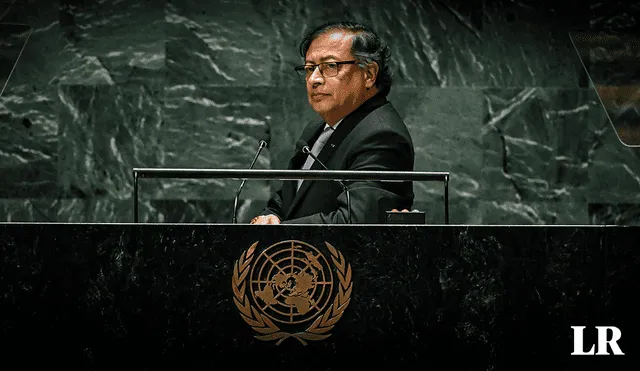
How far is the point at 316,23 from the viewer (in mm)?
5281

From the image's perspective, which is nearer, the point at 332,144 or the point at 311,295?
the point at 311,295

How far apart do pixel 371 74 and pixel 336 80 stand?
204 millimetres

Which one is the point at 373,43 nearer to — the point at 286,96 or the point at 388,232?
the point at 286,96

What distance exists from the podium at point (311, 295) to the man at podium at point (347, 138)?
0.53 meters

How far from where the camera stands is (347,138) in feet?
12.8

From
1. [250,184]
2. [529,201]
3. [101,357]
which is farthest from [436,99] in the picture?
[101,357]

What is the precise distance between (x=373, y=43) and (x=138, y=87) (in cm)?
159

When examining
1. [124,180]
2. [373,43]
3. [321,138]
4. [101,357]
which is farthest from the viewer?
[124,180]

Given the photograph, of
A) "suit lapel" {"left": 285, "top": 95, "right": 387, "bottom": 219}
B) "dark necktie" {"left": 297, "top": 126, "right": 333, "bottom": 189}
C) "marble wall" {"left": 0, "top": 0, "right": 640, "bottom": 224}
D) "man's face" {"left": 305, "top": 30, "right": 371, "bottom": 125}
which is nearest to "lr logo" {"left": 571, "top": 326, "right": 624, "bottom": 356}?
"suit lapel" {"left": 285, "top": 95, "right": 387, "bottom": 219}

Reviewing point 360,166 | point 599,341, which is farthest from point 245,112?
point 599,341

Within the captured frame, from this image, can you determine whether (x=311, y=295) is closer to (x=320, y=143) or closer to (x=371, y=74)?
(x=320, y=143)

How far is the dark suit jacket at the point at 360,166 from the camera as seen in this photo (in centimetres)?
354

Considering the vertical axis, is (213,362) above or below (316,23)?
below

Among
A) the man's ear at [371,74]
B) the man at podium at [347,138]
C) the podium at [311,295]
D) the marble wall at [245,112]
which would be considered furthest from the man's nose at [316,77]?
the podium at [311,295]
